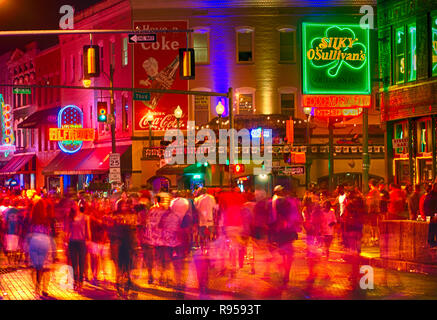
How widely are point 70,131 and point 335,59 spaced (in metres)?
22.5

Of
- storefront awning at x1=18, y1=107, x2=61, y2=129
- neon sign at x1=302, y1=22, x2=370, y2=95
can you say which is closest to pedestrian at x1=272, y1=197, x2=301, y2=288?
neon sign at x1=302, y1=22, x2=370, y2=95

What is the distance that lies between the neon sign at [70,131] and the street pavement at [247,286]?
26.6 meters

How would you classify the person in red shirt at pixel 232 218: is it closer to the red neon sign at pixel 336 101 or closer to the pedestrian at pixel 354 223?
the pedestrian at pixel 354 223

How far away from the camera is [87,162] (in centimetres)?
4431

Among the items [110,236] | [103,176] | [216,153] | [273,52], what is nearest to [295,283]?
[110,236]

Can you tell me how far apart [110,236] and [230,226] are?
3.93m

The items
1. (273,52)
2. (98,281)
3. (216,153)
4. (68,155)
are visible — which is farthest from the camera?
(68,155)

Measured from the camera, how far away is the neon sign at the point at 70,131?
143 feet

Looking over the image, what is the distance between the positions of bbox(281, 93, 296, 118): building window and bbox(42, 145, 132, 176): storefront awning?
9.39 m

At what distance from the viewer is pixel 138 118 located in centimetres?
4119

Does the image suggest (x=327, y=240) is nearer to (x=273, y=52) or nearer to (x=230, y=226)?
(x=230, y=226)

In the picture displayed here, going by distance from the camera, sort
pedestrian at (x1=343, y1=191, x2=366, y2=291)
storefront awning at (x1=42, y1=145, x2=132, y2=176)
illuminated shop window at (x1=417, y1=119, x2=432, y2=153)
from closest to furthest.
→ pedestrian at (x1=343, y1=191, x2=366, y2=291)
illuminated shop window at (x1=417, y1=119, x2=432, y2=153)
storefront awning at (x1=42, y1=145, x2=132, y2=176)

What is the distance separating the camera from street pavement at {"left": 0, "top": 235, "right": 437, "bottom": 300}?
1291 cm

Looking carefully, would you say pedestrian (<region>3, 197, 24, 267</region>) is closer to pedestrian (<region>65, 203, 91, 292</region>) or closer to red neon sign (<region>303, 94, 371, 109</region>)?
pedestrian (<region>65, 203, 91, 292</region>)
